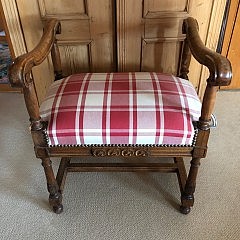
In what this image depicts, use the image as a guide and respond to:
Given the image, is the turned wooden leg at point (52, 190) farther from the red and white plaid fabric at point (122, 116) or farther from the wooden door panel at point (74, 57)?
the wooden door panel at point (74, 57)

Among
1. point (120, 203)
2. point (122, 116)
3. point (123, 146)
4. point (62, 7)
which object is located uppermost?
point (62, 7)

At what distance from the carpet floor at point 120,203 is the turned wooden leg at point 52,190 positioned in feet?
0.13

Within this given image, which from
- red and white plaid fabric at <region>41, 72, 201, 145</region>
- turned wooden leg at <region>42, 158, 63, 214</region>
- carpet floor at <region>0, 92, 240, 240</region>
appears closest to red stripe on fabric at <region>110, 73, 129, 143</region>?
red and white plaid fabric at <region>41, 72, 201, 145</region>

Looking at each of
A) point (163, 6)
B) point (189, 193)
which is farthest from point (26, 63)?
point (189, 193)

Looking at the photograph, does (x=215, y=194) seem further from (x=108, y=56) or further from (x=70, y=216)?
(x=108, y=56)

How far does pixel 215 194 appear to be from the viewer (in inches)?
52.6

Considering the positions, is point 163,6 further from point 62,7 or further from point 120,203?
point 120,203

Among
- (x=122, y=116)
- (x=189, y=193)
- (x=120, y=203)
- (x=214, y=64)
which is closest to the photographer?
(x=214, y=64)

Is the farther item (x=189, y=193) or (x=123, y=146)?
(x=189, y=193)

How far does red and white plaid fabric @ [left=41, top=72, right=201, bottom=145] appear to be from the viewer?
100 centimetres

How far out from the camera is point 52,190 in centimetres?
120

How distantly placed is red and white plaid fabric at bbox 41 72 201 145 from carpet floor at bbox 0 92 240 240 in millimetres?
393

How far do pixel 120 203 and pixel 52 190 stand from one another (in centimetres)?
31

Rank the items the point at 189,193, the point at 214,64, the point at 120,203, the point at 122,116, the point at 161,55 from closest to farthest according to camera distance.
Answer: the point at 214,64 → the point at 122,116 → the point at 189,193 → the point at 120,203 → the point at 161,55
